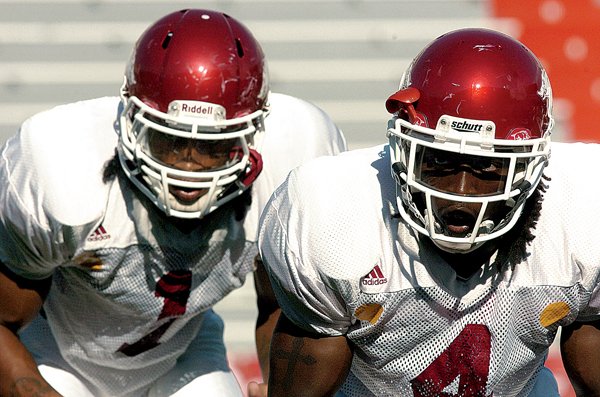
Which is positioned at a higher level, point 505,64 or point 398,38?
point 505,64

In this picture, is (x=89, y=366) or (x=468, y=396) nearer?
(x=468, y=396)

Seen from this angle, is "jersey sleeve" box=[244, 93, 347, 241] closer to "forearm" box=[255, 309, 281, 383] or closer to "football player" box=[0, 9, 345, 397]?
"football player" box=[0, 9, 345, 397]

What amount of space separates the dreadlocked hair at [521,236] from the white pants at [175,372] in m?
0.93

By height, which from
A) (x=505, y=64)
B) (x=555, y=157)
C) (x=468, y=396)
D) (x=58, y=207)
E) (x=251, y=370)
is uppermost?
(x=505, y=64)

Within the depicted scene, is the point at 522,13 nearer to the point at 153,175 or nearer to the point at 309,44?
the point at 309,44

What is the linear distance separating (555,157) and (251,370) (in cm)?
247

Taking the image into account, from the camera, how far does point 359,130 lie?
481cm

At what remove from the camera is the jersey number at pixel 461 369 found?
2.12m

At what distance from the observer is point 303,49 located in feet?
15.9

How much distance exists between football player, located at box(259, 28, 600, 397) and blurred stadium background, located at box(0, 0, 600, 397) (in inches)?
104

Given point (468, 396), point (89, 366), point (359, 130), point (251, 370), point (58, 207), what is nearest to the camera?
point (468, 396)

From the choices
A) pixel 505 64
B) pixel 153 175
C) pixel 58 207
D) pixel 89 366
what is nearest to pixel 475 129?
pixel 505 64

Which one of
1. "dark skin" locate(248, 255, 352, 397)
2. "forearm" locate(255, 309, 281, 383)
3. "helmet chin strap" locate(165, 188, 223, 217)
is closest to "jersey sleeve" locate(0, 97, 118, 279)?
"helmet chin strap" locate(165, 188, 223, 217)

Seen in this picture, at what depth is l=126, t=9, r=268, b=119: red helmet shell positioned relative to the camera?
7.88 feet
